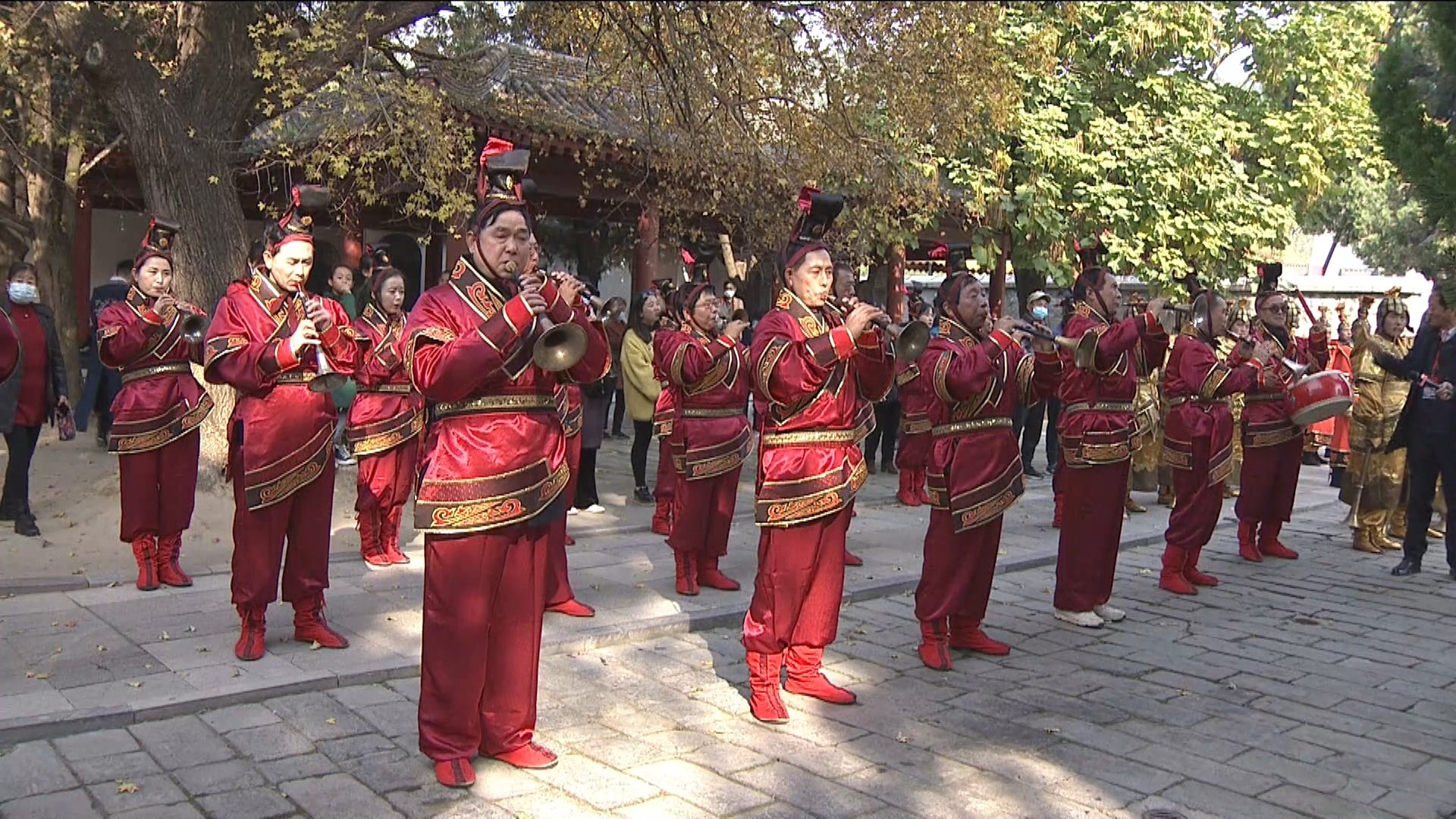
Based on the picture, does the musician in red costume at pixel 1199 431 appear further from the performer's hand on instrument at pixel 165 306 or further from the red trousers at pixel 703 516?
the performer's hand on instrument at pixel 165 306

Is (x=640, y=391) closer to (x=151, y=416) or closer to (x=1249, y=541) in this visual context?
(x=151, y=416)

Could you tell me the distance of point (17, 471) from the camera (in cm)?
789

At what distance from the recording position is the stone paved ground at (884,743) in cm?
401

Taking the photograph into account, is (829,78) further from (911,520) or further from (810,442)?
(810,442)

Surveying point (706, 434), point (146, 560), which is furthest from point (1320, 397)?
point (146, 560)

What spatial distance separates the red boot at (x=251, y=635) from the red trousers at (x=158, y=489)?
144cm

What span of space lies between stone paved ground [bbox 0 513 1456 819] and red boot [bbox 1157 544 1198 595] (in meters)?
0.99

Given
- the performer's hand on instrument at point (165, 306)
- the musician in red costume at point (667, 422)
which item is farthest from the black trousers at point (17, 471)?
the musician in red costume at point (667, 422)

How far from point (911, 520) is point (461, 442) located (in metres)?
6.51

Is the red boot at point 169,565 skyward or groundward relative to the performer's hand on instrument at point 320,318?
groundward

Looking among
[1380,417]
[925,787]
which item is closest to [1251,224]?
[1380,417]

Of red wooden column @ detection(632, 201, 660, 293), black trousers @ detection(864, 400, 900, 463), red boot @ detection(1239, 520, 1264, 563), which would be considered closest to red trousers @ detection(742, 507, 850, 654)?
red boot @ detection(1239, 520, 1264, 563)

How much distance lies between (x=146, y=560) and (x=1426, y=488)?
27.4 ft

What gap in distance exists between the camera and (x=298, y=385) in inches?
215
